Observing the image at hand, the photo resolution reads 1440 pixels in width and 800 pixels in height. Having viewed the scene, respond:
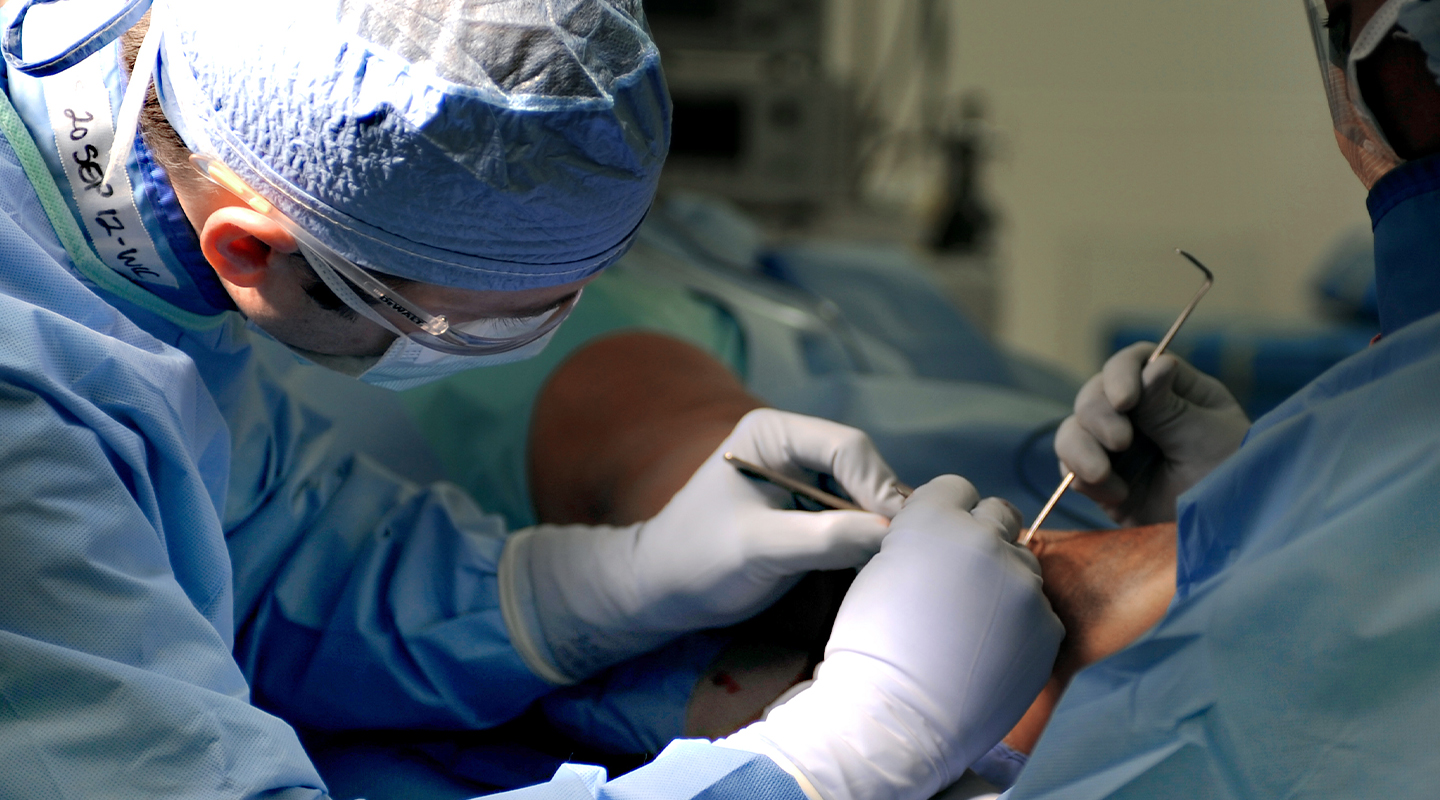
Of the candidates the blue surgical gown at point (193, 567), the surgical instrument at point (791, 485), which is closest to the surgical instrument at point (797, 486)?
the surgical instrument at point (791, 485)

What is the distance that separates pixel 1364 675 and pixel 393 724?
773 millimetres

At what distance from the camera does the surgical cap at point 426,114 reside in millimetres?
667

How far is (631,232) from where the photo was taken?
809mm

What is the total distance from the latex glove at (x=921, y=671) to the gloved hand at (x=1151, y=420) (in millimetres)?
178

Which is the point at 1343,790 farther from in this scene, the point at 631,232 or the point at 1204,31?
the point at 1204,31

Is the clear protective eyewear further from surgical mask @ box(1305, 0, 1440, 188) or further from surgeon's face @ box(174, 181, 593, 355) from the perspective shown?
surgical mask @ box(1305, 0, 1440, 188)

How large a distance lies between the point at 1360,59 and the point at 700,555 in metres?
0.57

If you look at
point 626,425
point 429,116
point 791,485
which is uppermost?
point 429,116

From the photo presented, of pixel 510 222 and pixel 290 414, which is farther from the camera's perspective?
pixel 290 414

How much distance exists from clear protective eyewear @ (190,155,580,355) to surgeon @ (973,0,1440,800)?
1.60ft

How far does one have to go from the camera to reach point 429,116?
656 millimetres

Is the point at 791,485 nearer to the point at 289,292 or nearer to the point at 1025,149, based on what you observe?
the point at 289,292

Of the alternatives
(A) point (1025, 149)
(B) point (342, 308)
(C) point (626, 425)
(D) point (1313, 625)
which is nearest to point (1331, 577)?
(D) point (1313, 625)

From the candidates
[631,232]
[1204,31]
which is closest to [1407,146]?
[631,232]
